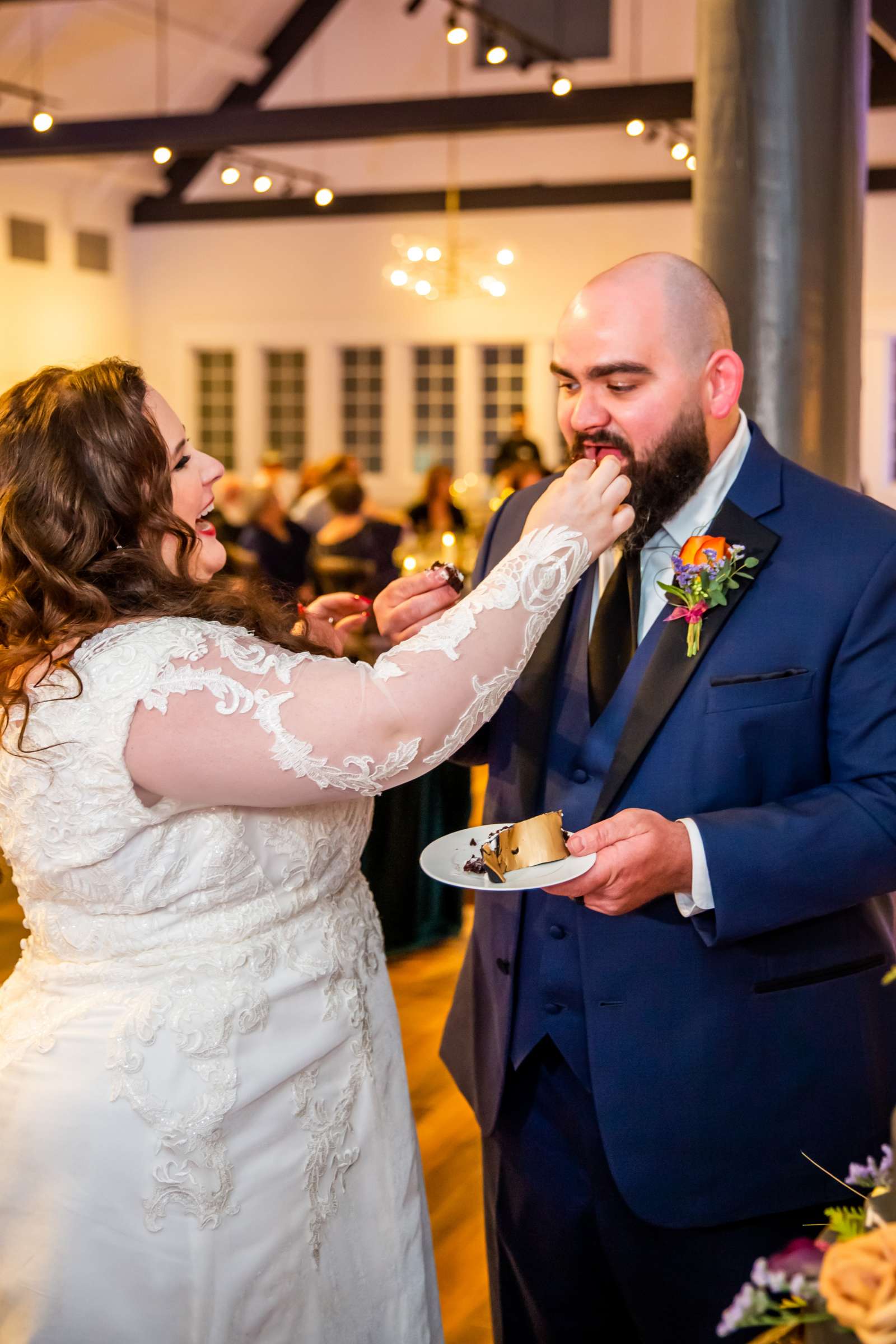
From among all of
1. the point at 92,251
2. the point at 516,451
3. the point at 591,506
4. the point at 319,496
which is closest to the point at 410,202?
the point at 92,251

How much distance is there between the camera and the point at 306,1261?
184 centimetres

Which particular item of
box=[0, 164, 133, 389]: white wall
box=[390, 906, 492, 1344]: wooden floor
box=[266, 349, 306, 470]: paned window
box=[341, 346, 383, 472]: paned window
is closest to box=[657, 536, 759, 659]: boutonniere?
box=[390, 906, 492, 1344]: wooden floor

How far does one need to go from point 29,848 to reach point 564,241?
1344 cm

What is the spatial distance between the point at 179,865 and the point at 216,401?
15.1m

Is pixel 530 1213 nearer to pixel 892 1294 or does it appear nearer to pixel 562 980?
pixel 562 980

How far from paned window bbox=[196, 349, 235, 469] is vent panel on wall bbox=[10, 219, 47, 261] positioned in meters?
2.30

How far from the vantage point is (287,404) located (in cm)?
1585

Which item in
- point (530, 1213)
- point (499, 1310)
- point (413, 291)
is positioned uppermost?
point (413, 291)

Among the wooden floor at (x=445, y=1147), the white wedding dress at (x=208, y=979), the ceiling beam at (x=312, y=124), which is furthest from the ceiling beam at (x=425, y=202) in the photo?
the white wedding dress at (x=208, y=979)

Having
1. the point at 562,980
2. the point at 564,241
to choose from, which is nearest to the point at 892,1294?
the point at 562,980

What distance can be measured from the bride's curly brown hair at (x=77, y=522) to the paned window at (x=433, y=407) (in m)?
13.5

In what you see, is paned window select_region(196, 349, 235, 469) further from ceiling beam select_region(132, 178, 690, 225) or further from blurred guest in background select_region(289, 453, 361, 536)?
blurred guest in background select_region(289, 453, 361, 536)

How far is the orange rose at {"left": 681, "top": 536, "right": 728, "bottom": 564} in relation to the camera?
6.17 ft

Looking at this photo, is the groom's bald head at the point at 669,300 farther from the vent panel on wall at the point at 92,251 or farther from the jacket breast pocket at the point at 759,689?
the vent panel on wall at the point at 92,251
